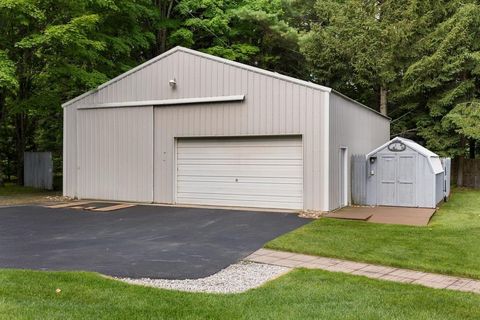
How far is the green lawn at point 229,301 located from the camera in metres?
4.44

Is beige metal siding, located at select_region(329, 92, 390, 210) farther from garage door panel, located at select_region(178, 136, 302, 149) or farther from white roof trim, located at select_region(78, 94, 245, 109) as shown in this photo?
white roof trim, located at select_region(78, 94, 245, 109)

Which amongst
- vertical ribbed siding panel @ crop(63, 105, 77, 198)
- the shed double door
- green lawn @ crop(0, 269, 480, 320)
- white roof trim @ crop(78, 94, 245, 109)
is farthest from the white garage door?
green lawn @ crop(0, 269, 480, 320)

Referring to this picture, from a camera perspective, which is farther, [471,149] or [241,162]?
[471,149]

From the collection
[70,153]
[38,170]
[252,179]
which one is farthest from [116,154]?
[38,170]

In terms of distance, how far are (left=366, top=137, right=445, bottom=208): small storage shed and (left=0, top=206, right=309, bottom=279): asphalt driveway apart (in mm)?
3896

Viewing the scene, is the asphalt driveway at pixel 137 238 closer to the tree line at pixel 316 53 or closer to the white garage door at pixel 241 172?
the white garage door at pixel 241 172

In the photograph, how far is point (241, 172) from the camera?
535 inches

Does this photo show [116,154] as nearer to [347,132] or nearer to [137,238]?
[137,238]

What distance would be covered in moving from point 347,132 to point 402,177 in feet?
6.76

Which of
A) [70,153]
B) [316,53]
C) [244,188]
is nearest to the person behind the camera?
[244,188]

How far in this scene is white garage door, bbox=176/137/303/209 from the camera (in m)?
12.8

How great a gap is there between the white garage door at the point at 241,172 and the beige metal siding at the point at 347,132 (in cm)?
88

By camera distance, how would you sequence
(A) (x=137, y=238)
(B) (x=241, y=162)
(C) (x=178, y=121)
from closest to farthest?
(A) (x=137, y=238) < (B) (x=241, y=162) < (C) (x=178, y=121)

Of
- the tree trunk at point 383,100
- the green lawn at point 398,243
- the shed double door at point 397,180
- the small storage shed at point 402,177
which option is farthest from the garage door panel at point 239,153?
the tree trunk at point 383,100
